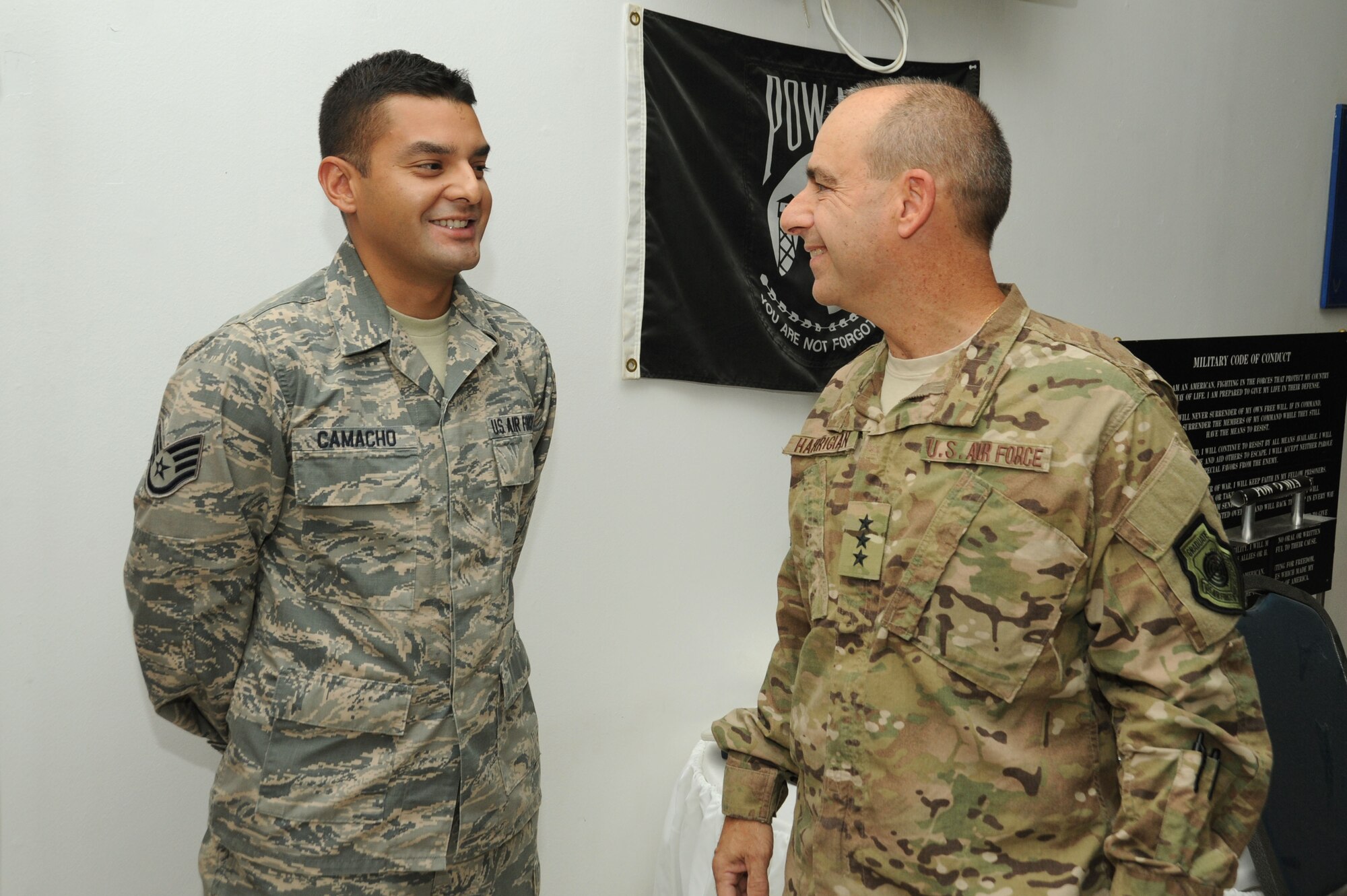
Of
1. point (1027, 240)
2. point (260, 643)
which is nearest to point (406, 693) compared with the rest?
point (260, 643)

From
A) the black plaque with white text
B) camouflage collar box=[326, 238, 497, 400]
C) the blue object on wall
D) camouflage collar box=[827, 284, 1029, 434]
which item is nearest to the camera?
camouflage collar box=[827, 284, 1029, 434]

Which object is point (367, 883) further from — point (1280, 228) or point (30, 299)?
point (1280, 228)

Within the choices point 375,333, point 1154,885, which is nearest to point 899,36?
point 375,333

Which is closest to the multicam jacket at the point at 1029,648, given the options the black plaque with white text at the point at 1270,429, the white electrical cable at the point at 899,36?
the white electrical cable at the point at 899,36

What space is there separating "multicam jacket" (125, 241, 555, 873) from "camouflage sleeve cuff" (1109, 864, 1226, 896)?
788mm

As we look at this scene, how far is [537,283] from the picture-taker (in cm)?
205

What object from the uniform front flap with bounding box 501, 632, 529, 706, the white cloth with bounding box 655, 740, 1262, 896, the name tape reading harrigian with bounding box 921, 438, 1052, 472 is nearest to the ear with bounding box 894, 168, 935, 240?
the name tape reading harrigian with bounding box 921, 438, 1052, 472

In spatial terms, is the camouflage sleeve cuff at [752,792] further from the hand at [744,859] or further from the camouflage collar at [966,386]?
the camouflage collar at [966,386]

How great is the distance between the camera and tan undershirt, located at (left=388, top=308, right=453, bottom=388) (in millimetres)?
1462

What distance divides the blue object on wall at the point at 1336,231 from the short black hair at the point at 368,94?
329 centimetres

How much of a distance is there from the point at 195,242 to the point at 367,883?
40.1 inches

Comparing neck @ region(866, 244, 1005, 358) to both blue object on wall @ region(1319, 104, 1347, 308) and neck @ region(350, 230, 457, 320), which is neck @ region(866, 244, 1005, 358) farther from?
blue object on wall @ region(1319, 104, 1347, 308)

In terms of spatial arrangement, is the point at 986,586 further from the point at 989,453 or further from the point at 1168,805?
the point at 1168,805

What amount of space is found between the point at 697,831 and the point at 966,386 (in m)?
1.34
